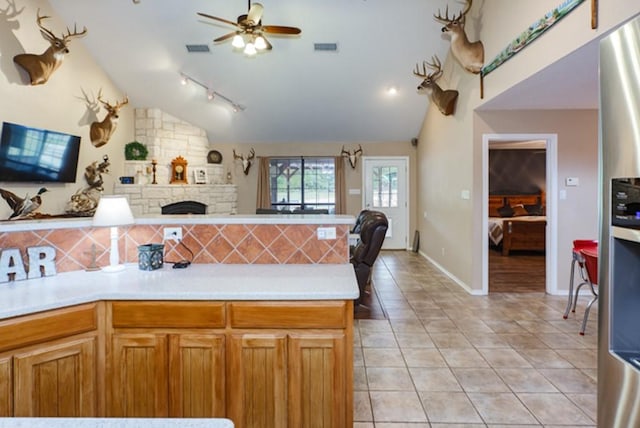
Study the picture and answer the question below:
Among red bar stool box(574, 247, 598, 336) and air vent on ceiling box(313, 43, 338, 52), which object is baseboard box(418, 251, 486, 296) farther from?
air vent on ceiling box(313, 43, 338, 52)

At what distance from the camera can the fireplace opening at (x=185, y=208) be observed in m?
6.75

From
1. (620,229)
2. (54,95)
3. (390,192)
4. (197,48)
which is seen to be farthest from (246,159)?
(620,229)

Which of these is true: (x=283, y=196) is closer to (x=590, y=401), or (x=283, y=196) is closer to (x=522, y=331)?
(x=522, y=331)

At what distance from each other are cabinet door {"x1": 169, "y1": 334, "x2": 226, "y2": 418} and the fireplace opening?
17.9 feet

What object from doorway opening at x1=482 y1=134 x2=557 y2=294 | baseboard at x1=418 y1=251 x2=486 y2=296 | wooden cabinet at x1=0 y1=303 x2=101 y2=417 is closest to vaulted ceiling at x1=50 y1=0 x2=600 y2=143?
doorway opening at x1=482 y1=134 x2=557 y2=294

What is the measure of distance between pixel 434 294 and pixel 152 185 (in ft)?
16.9

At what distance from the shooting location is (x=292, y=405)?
1.72m

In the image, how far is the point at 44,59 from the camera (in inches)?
175

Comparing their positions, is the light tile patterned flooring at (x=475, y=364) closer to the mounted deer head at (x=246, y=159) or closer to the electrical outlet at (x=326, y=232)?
the electrical outlet at (x=326, y=232)

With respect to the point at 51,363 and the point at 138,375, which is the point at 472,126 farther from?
the point at 51,363

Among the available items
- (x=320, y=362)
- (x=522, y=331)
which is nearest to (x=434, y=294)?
(x=522, y=331)

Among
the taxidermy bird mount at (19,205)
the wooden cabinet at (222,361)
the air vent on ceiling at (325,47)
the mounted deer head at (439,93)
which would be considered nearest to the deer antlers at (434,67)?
the mounted deer head at (439,93)

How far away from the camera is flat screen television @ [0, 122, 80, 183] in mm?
4195

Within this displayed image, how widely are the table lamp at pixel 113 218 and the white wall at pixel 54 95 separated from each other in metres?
3.13
